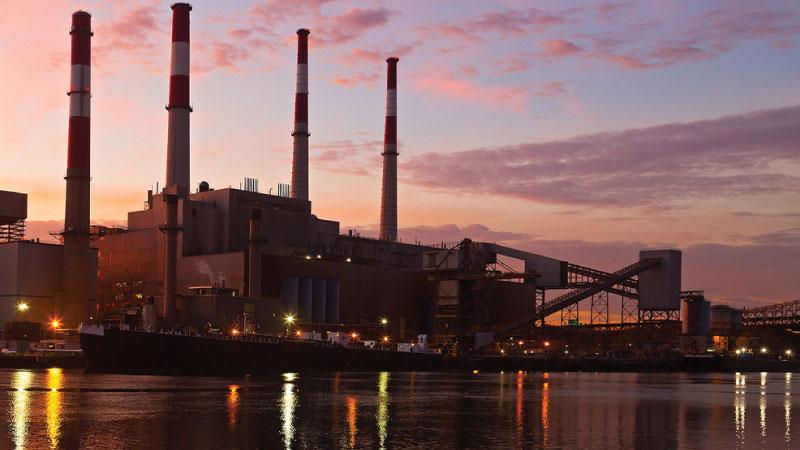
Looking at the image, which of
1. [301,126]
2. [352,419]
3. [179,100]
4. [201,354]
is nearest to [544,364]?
[301,126]

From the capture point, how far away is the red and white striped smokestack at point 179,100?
443 ft

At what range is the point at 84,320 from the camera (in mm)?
127938

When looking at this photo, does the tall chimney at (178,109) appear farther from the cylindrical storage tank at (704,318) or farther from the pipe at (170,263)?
the cylindrical storage tank at (704,318)

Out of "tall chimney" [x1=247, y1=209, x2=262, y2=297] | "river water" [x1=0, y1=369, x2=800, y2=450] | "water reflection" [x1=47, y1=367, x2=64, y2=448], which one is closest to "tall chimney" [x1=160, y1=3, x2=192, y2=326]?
"tall chimney" [x1=247, y1=209, x2=262, y2=297]

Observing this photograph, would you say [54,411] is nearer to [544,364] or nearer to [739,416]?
[739,416]

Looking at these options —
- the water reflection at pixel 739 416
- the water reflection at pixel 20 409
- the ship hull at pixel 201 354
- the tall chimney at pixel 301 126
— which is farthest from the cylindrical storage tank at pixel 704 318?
the water reflection at pixel 20 409

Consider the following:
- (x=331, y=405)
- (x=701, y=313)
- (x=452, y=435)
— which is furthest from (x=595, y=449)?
(x=701, y=313)

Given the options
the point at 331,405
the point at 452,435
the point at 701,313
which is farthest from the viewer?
the point at 701,313

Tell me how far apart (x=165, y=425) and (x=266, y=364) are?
74.8 metres

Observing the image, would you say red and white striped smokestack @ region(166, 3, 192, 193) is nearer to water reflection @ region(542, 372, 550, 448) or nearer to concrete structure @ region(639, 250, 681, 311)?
water reflection @ region(542, 372, 550, 448)

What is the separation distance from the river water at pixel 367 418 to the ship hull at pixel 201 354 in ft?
91.7

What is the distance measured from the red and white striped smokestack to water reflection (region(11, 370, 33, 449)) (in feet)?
203

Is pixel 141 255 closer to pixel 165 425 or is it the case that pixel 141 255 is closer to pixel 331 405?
pixel 331 405

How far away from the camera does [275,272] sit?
142 m
